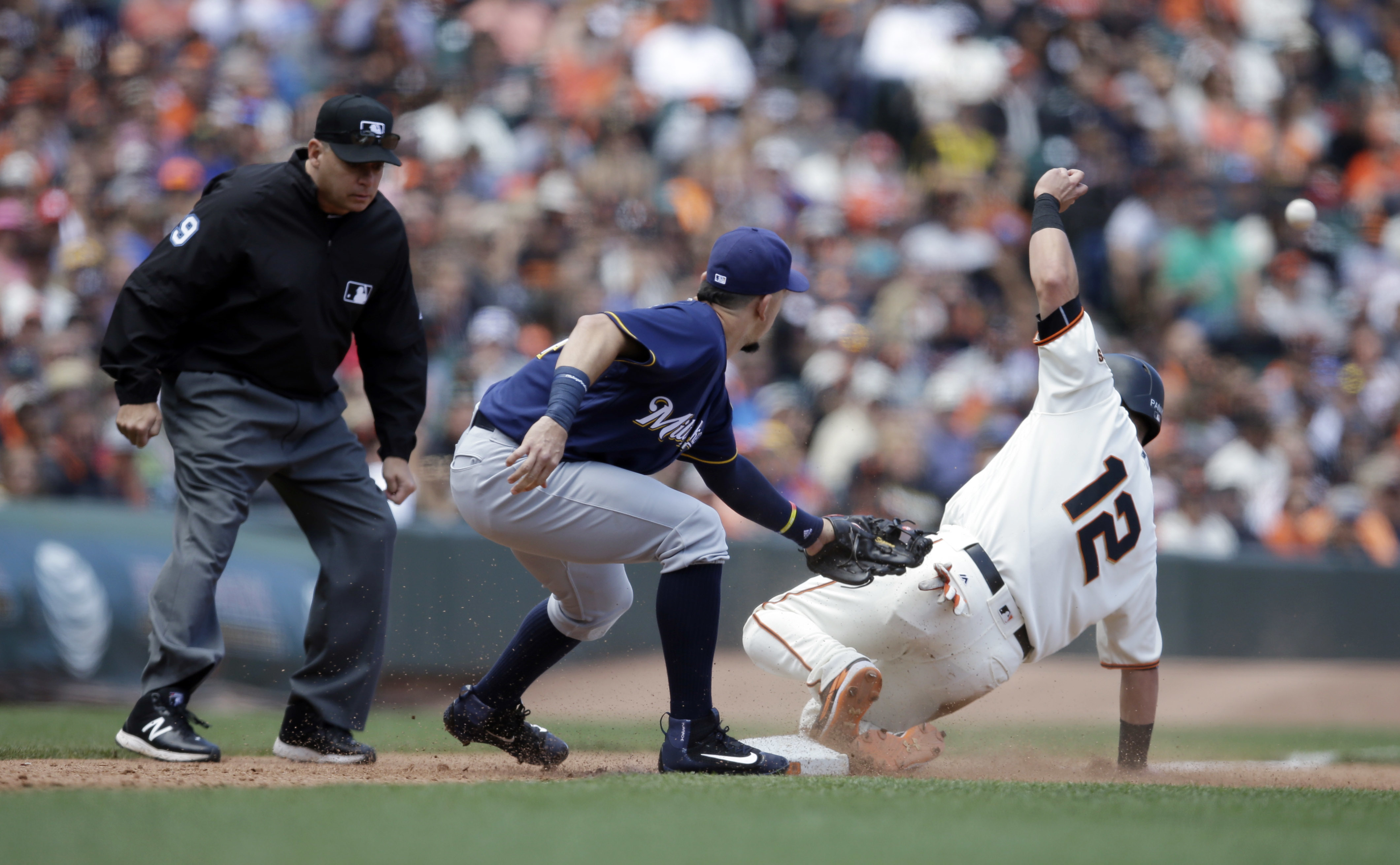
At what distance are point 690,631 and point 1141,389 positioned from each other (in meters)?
1.96

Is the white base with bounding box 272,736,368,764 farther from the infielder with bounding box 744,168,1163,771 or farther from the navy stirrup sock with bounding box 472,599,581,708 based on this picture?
the infielder with bounding box 744,168,1163,771

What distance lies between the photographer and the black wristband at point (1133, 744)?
5012mm

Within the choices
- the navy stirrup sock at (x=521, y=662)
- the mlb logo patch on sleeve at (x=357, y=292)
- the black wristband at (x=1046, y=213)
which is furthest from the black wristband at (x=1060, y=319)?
the mlb logo patch on sleeve at (x=357, y=292)

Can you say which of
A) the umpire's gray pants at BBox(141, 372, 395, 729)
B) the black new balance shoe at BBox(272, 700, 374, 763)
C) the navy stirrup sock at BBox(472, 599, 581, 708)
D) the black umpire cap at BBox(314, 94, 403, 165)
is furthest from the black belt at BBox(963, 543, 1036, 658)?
the black umpire cap at BBox(314, 94, 403, 165)

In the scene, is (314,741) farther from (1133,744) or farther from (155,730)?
(1133,744)

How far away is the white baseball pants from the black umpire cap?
6.78 feet

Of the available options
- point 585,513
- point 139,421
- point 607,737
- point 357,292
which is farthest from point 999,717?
point 139,421

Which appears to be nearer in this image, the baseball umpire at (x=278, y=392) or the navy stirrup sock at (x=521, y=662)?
the baseball umpire at (x=278, y=392)

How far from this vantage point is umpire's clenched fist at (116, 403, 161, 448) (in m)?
4.42

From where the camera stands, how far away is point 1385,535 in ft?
33.3

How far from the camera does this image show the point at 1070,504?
460 cm

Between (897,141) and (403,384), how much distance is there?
27.9ft

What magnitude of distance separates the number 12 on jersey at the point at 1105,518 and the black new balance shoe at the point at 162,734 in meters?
2.94

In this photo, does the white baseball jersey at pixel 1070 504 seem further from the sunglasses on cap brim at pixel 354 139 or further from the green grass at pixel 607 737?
the sunglasses on cap brim at pixel 354 139
